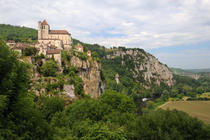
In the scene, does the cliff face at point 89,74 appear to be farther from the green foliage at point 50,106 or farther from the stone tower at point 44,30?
the stone tower at point 44,30

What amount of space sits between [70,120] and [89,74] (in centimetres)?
3353

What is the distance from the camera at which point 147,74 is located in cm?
18588

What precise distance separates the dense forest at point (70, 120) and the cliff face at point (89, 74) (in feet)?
70.2

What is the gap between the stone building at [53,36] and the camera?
65.2m

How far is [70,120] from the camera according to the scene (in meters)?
24.9

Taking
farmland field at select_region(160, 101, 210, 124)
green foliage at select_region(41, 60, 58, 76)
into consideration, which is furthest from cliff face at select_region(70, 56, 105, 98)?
farmland field at select_region(160, 101, 210, 124)

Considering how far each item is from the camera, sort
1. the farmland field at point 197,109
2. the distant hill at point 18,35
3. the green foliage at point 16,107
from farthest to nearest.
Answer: the distant hill at point 18,35, the farmland field at point 197,109, the green foliage at point 16,107

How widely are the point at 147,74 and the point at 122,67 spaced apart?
102ft

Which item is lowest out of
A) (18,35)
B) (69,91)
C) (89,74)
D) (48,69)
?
(69,91)

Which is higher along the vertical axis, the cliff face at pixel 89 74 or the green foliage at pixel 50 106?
the cliff face at pixel 89 74

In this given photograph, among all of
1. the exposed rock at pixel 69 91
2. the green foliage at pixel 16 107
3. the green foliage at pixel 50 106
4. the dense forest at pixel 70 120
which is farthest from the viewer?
the exposed rock at pixel 69 91

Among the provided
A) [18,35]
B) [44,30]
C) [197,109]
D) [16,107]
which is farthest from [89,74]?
[18,35]

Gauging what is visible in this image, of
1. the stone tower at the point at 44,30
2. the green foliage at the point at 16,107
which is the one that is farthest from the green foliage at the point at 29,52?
the green foliage at the point at 16,107

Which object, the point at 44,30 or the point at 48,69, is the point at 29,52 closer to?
the point at 48,69
